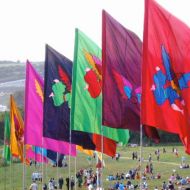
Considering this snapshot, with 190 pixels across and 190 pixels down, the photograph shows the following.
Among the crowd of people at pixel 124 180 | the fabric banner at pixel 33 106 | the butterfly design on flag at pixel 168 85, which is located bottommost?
the crowd of people at pixel 124 180

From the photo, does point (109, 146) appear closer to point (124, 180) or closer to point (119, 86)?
point (119, 86)

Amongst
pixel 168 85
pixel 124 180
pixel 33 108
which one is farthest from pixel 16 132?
pixel 124 180

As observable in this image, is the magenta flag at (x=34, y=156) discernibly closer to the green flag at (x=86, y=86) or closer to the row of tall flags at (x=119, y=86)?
the row of tall flags at (x=119, y=86)

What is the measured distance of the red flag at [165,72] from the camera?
18000 mm

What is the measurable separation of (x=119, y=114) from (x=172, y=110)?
2.87 meters

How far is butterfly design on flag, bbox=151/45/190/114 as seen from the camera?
18.1 meters

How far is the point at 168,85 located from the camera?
18375 mm

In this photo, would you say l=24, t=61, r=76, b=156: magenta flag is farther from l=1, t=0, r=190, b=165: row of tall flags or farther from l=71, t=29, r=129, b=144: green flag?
l=71, t=29, r=129, b=144: green flag

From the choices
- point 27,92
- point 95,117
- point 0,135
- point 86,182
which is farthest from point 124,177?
point 0,135

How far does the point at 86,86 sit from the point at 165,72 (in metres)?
6.59

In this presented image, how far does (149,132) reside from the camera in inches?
766

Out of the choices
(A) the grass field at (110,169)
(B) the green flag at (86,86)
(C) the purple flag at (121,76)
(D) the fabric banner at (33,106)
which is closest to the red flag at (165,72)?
(C) the purple flag at (121,76)

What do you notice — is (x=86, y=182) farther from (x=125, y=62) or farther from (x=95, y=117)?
(x=125, y=62)

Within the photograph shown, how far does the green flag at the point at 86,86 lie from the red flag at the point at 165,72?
5.73 m
